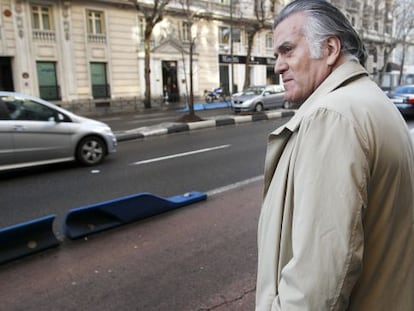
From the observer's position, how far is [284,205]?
1.21m

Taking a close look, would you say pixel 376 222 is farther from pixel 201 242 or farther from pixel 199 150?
pixel 199 150

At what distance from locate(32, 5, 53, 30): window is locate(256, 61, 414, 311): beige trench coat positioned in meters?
25.5

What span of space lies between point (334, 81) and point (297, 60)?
0.15 metres

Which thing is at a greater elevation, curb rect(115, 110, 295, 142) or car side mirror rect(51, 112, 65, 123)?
car side mirror rect(51, 112, 65, 123)

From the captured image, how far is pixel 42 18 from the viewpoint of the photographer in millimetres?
23672

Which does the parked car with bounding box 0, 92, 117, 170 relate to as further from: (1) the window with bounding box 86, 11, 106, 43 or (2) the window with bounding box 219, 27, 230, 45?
(2) the window with bounding box 219, 27, 230, 45

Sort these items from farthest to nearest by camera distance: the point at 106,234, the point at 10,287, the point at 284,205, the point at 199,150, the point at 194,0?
the point at 194,0
the point at 199,150
the point at 106,234
the point at 10,287
the point at 284,205

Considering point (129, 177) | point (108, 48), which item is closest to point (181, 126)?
point (129, 177)

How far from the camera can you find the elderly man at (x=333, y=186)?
105 cm

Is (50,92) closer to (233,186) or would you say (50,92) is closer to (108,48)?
(108,48)

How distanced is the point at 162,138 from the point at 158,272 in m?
9.53

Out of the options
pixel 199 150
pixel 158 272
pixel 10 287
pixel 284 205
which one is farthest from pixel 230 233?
pixel 199 150

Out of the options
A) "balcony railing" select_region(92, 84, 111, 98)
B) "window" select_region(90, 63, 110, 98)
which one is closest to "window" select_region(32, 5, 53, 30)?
"window" select_region(90, 63, 110, 98)

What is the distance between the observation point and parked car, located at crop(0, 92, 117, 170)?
23.9 feet
